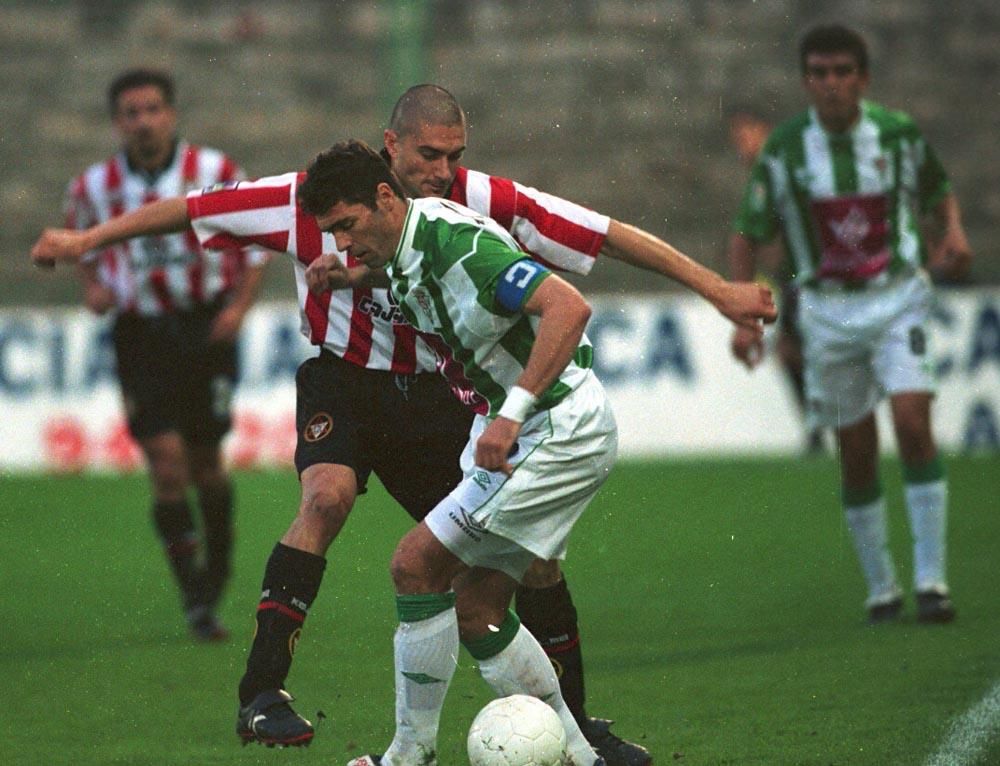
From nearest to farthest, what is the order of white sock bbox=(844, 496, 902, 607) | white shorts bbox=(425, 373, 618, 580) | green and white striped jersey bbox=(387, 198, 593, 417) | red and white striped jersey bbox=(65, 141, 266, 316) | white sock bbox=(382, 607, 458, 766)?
1. green and white striped jersey bbox=(387, 198, 593, 417)
2. white shorts bbox=(425, 373, 618, 580)
3. white sock bbox=(382, 607, 458, 766)
4. white sock bbox=(844, 496, 902, 607)
5. red and white striped jersey bbox=(65, 141, 266, 316)

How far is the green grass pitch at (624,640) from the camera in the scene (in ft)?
16.5

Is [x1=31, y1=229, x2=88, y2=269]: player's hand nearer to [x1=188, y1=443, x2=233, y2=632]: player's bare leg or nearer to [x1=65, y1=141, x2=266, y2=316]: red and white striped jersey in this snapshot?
[x1=65, y1=141, x2=266, y2=316]: red and white striped jersey

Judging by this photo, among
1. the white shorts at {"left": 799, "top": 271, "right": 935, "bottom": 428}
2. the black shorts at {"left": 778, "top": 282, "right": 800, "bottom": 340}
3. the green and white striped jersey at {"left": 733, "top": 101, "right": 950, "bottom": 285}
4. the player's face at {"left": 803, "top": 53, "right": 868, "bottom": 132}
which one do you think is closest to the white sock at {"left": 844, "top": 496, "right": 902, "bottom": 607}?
the white shorts at {"left": 799, "top": 271, "right": 935, "bottom": 428}

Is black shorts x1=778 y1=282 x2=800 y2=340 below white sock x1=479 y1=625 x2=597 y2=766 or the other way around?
the other way around

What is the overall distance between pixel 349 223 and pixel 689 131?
13.8 m

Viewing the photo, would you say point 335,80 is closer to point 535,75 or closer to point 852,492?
point 535,75

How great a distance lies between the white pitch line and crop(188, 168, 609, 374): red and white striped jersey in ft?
4.88

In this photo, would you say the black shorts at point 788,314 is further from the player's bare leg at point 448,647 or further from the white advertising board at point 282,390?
the player's bare leg at point 448,647

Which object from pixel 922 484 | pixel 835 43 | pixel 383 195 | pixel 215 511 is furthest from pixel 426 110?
pixel 215 511

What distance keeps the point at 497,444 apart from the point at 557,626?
958mm

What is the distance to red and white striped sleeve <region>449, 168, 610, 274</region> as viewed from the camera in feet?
16.1

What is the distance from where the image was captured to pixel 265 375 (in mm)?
13273

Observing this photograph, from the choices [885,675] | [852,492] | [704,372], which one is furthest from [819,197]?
[704,372]

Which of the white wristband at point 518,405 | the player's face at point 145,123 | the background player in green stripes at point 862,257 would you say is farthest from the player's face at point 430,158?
the player's face at point 145,123
